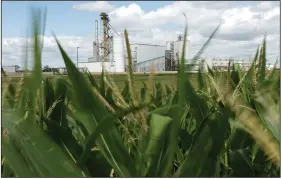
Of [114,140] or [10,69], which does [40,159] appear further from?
[10,69]

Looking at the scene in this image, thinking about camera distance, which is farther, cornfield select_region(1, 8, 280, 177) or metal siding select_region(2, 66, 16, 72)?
metal siding select_region(2, 66, 16, 72)

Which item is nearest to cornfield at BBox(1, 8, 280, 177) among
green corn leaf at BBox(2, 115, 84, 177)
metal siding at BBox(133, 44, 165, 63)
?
green corn leaf at BBox(2, 115, 84, 177)

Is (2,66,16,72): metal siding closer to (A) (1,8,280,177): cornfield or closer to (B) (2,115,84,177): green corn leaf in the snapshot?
(A) (1,8,280,177): cornfield

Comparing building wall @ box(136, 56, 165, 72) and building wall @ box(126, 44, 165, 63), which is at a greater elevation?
building wall @ box(126, 44, 165, 63)

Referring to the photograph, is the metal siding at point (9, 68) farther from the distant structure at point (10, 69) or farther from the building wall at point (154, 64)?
the building wall at point (154, 64)

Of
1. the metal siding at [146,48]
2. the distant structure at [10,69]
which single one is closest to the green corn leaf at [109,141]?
the distant structure at [10,69]

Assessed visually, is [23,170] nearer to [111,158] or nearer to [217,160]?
[111,158]

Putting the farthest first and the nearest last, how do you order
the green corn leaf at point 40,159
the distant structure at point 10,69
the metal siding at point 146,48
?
the metal siding at point 146,48
the distant structure at point 10,69
the green corn leaf at point 40,159

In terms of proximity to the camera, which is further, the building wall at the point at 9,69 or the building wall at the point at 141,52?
the building wall at the point at 141,52

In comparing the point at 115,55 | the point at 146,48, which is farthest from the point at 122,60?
the point at 146,48

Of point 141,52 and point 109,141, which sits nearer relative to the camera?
point 109,141

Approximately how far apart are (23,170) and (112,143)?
83 mm

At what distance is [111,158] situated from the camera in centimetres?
32

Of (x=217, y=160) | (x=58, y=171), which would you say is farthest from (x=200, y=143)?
(x=58, y=171)
